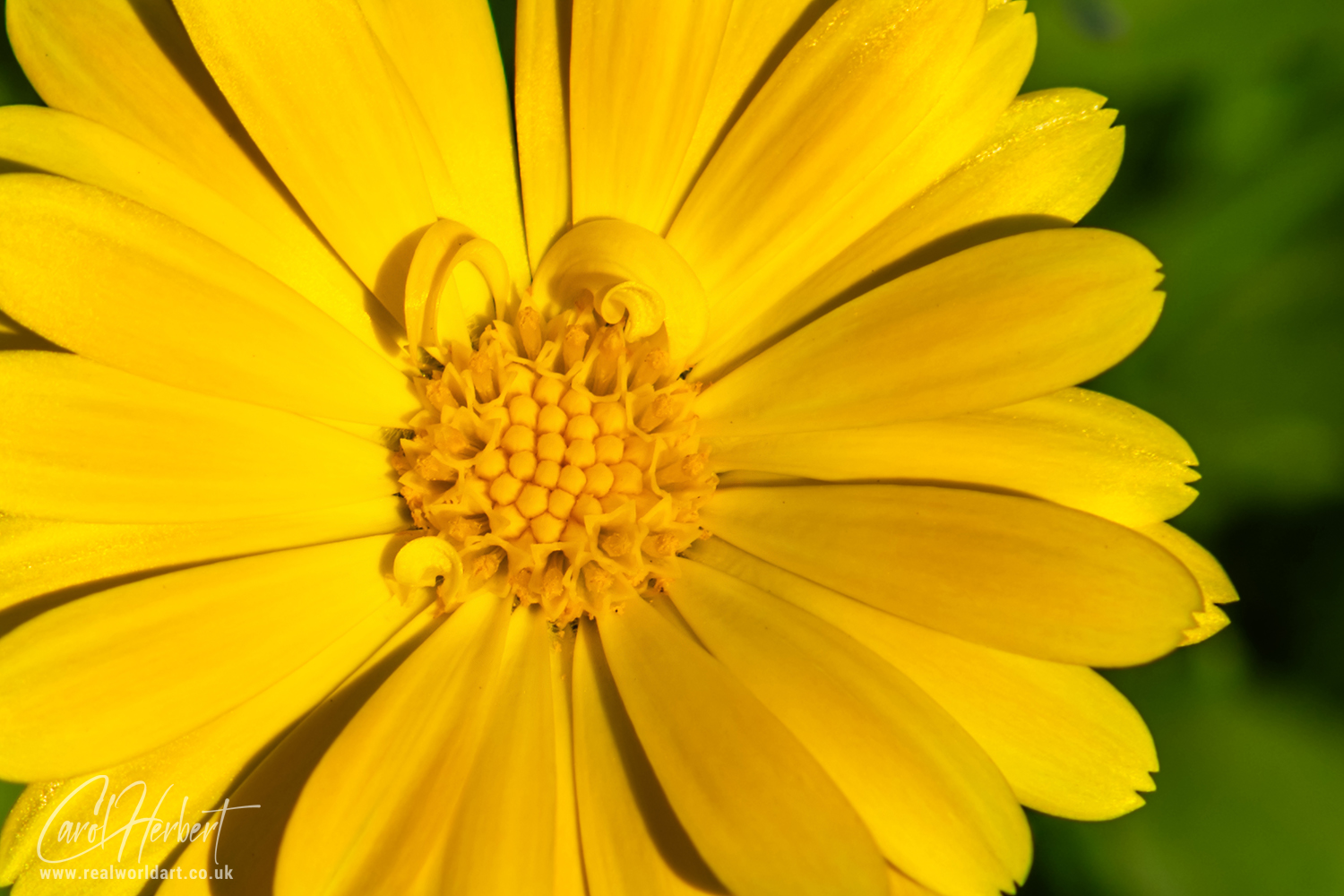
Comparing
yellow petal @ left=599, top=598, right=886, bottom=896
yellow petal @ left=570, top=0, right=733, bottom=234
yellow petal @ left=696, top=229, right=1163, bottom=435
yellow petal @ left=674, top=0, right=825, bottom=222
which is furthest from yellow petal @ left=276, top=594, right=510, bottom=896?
yellow petal @ left=674, top=0, right=825, bottom=222

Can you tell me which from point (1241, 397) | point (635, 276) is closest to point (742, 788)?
point (635, 276)

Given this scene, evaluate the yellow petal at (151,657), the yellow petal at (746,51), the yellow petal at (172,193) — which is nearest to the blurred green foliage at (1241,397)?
the yellow petal at (746,51)

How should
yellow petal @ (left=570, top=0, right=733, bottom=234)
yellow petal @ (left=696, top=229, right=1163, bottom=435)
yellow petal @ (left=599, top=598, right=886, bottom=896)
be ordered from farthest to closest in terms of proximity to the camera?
yellow petal @ (left=570, top=0, right=733, bottom=234)
yellow petal @ (left=696, top=229, right=1163, bottom=435)
yellow petal @ (left=599, top=598, right=886, bottom=896)

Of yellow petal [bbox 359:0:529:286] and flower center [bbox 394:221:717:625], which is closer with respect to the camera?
yellow petal [bbox 359:0:529:286]

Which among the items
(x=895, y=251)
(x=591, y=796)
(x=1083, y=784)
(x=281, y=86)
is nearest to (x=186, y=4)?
(x=281, y=86)

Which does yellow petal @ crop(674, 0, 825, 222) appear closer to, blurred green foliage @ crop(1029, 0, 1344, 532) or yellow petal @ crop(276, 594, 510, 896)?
blurred green foliage @ crop(1029, 0, 1344, 532)

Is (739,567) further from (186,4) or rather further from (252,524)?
(186,4)

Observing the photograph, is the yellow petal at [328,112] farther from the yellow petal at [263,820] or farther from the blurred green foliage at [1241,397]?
the blurred green foliage at [1241,397]
